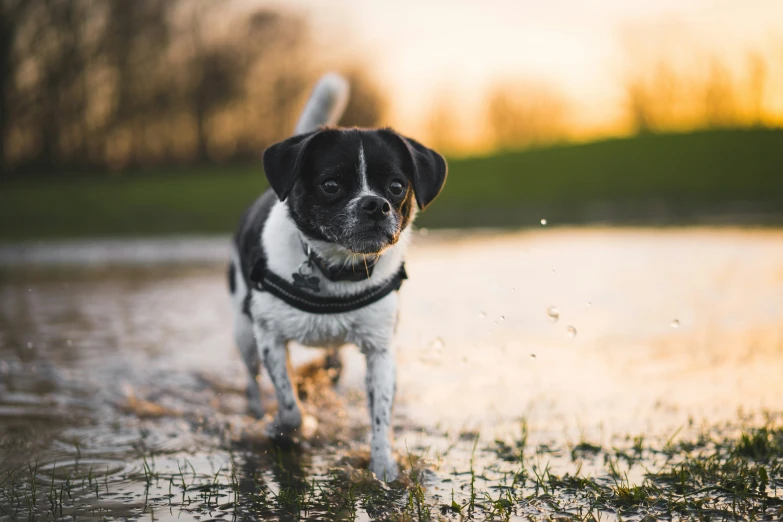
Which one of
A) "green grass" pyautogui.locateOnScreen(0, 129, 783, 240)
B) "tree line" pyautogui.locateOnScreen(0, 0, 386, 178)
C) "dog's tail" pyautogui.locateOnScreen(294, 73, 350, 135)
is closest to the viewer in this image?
"dog's tail" pyautogui.locateOnScreen(294, 73, 350, 135)

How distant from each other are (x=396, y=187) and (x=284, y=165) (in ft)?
1.72

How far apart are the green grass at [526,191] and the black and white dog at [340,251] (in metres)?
18.8

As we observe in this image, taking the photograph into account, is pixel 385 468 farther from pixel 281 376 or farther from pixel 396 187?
pixel 396 187

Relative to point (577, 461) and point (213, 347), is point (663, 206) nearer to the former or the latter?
point (213, 347)

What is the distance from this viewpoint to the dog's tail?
5.32 m

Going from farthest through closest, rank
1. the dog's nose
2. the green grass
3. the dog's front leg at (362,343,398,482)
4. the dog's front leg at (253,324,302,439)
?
1. the green grass
2. the dog's front leg at (253,324,302,439)
3. the dog's front leg at (362,343,398,482)
4. the dog's nose

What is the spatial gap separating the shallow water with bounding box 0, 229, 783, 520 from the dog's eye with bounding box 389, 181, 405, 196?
66cm

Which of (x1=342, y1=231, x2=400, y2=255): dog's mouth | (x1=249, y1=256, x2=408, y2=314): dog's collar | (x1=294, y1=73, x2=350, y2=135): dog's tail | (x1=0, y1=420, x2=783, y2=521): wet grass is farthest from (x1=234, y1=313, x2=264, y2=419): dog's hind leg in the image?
(x1=342, y1=231, x2=400, y2=255): dog's mouth

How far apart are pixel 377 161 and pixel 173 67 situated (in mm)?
35169

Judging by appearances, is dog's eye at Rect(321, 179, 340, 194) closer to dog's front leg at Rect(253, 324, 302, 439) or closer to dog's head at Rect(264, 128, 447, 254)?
dog's head at Rect(264, 128, 447, 254)

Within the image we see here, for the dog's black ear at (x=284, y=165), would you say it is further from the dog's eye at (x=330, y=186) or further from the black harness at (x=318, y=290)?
the black harness at (x=318, y=290)

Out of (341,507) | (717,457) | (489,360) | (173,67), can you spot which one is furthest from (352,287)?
(173,67)

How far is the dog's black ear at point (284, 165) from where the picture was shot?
150 inches

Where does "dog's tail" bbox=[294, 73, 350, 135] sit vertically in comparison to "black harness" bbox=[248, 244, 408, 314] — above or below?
above
